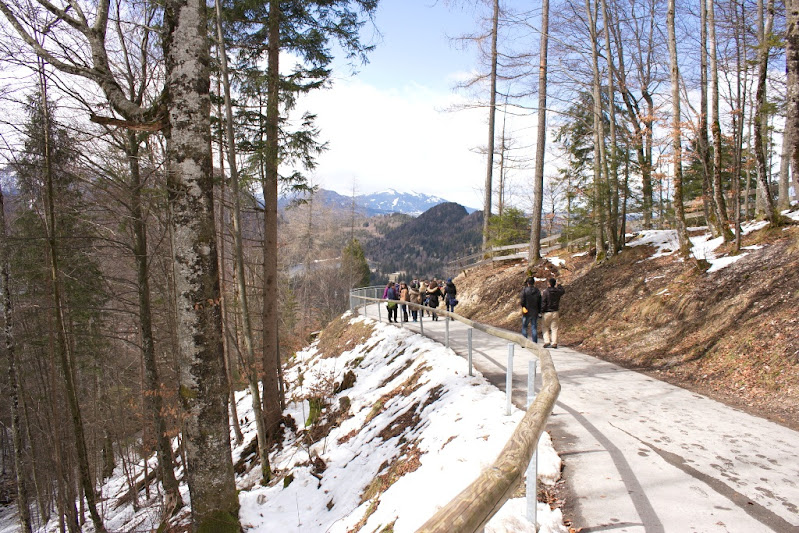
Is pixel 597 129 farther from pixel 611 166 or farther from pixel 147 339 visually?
pixel 147 339

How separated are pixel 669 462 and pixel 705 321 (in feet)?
21.5

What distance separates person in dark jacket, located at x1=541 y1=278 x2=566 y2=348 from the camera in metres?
10.4

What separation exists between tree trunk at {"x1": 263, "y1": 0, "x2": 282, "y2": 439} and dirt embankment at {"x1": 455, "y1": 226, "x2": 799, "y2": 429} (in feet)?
26.5

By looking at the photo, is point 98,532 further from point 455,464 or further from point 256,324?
point 256,324

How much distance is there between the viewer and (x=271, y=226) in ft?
35.5

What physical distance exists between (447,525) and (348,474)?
263 inches

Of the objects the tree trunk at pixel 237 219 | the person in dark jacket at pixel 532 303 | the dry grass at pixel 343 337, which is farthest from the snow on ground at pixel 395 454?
the dry grass at pixel 343 337

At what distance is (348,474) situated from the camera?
286 inches

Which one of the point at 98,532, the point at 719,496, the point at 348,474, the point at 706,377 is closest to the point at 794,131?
the point at 706,377

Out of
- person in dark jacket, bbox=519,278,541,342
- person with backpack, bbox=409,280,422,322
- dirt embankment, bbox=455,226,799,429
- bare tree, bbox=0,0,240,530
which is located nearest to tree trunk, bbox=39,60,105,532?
bare tree, bbox=0,0,240,530

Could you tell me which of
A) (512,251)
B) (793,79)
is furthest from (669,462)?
(512,251)

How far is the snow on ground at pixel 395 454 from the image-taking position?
4082 millimetres

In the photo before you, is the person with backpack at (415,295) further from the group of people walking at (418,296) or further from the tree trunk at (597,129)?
the tree trunk at (597,129)

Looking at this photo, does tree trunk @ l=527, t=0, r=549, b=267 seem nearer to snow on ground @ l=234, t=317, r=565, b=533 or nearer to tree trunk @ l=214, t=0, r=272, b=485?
snow on ground @ l=234, t=317, r=565, b=533
